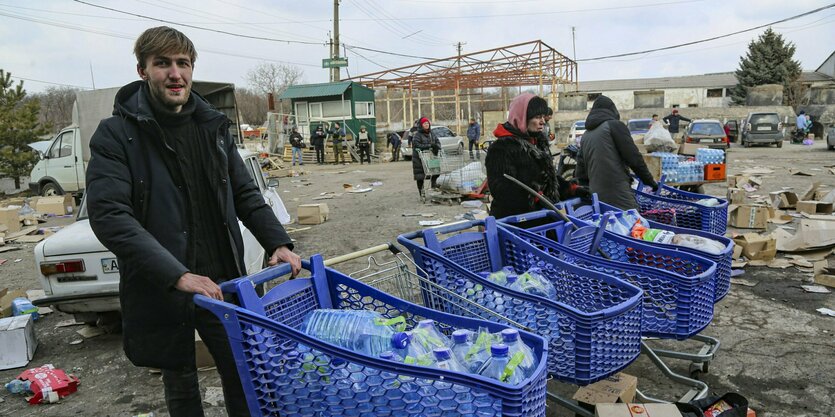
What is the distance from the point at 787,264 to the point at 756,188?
6977 mm

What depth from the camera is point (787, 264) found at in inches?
272

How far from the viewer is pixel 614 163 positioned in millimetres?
5766

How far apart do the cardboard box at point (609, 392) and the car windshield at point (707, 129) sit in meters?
21.8

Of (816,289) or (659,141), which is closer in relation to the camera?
(816,289)

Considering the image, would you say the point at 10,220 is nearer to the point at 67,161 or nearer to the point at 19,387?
the point at 67,161

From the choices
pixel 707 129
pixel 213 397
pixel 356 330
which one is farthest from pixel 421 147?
pixel 707 129

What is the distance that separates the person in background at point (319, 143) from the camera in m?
27.2

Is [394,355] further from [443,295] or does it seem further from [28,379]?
[28,379]

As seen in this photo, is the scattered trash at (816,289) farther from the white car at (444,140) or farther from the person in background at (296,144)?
the person in background at (296,144)

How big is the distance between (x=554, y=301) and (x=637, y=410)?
66 centimetres

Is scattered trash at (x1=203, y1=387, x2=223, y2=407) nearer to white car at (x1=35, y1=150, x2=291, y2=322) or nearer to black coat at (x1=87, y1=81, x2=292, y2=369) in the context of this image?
white car at (x1=35, y1=150, x2=291, y2=322)

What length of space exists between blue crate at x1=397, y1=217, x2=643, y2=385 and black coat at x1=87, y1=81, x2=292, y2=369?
1.23m

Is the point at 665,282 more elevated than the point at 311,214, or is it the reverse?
the point at 665,282

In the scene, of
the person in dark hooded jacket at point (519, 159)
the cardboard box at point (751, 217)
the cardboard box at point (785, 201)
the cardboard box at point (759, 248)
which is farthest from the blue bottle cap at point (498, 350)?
the cardboard box at point (785, 201)
